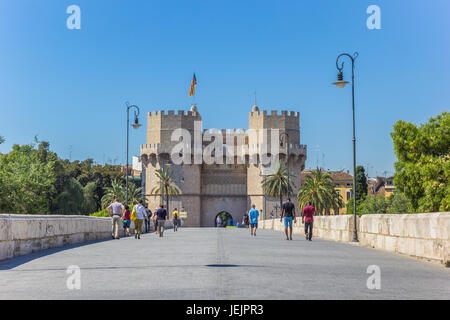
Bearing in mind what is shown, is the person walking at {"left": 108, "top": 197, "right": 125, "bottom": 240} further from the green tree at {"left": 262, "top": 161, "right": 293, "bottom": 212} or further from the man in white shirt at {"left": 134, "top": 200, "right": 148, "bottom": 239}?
the green tree at {"left": 262, "top": 161, "right": 293, "bottom": 212}

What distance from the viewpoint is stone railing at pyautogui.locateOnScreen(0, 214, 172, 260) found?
1116 centimetres

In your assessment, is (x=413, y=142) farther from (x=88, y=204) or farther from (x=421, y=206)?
(x=88, y=204)

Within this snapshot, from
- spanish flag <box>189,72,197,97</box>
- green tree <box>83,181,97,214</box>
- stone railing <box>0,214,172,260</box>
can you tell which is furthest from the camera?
green tree <box>83,181,97,214</box>

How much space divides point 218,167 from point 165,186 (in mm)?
8820

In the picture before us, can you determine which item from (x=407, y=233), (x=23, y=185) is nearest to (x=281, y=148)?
(x=23, y=185)

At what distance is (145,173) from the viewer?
79.2 m

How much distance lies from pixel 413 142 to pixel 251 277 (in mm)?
45963

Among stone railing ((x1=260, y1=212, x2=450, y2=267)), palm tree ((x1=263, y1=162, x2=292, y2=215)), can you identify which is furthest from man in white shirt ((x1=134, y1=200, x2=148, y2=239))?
palm tree ((x1=263, y1=162, x2=292, y2=215))

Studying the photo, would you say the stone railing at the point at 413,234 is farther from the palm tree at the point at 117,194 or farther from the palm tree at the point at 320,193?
the palm tree at the point at 117,194

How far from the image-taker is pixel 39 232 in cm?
1326

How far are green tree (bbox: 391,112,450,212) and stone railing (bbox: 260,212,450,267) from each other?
97.3ft

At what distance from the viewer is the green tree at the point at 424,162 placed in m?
47.1
